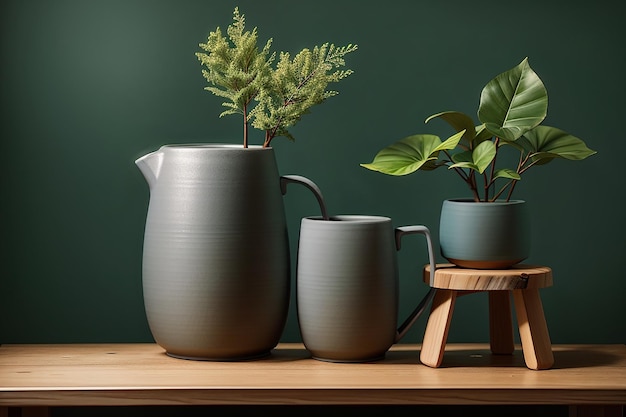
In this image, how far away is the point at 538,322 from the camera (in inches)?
52.7

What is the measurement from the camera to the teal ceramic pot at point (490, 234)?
4.37ft

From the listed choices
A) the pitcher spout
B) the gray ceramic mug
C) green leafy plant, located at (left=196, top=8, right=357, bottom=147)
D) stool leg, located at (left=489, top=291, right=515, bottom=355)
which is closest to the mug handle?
the gray ceramic mug

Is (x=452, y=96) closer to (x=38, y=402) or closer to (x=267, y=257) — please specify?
(x=267, y=257)

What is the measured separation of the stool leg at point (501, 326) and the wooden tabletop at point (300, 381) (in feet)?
0.08

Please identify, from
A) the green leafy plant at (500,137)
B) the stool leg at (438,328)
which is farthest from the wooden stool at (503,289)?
the green leafy plant at (500,137)

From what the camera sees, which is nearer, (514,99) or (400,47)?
(514,99)

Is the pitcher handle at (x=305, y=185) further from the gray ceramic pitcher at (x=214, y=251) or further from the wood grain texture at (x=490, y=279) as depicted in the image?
the wood grain texture at (x=490, y=279)

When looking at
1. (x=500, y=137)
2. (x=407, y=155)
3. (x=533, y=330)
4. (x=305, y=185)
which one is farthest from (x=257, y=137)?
(x=533, y=330)

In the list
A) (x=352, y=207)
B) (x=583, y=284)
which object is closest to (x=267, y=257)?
(x=352, y=207)

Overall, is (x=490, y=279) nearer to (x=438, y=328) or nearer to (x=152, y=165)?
(x=438, y=328)

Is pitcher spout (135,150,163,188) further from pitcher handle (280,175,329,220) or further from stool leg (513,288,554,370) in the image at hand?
stool leg (513,288,554,370)

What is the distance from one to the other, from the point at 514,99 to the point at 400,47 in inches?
12.3

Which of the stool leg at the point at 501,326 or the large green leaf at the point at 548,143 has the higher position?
the large green leaf at the point at 548,143

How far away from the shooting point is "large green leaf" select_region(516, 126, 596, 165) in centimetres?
136
